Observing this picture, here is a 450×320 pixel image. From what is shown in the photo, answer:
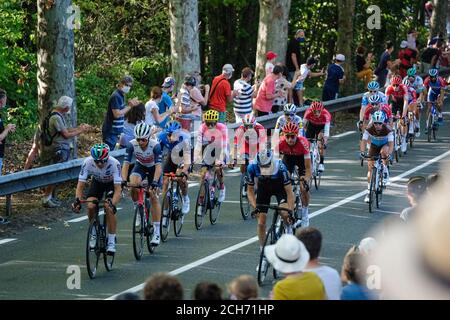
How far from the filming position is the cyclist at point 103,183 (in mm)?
15211

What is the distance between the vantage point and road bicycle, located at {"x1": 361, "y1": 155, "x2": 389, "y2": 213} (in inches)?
773

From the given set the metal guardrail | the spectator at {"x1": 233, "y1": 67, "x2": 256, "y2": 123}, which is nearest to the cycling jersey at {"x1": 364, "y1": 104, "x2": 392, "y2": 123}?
the spectator at {"x1": 233, "y1": 67, "x2": 256, "y2": 123}

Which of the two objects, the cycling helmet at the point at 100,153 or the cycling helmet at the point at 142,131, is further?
the cycling helmet at the point at 142,131

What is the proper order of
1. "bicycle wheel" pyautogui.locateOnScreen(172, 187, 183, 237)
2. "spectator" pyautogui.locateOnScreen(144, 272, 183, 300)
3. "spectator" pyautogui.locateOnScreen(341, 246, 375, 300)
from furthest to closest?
"bicycle wheel" pyautogui.locateOnScreen(172, 187, 183, 237), "spectator" pyautogui.locateOnScreen(341, 246, 375, 300), "spectator" pyautogui.locateOnScreen(144, 272, 183, 300)

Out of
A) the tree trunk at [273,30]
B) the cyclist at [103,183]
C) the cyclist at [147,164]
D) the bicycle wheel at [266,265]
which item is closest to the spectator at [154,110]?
the cyclist at [147,164]

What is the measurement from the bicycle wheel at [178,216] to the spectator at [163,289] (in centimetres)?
868

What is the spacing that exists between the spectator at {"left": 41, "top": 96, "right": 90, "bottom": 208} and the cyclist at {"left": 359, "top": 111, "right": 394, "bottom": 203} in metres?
5.23

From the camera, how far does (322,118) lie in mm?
22031

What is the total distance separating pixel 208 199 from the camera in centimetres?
1822

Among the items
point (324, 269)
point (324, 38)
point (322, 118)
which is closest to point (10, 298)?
point (324, 269)

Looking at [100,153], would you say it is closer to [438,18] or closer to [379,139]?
[379,139]

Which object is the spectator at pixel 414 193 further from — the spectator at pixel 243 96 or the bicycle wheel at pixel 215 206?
the spectator at pixel 243 96

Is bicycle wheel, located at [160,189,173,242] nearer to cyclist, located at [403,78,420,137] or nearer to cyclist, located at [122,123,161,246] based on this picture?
cyclist, located at [122,123,161,246]

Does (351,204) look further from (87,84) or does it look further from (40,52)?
(87,84)
